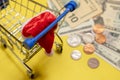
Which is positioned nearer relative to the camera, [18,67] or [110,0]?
[18,67]

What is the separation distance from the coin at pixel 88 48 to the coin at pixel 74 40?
0.03m

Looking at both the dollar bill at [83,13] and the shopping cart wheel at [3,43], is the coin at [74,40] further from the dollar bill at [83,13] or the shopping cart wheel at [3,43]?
the shopping cart wheel at [3,43]

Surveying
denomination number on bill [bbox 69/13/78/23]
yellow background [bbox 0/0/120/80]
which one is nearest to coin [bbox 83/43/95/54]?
yellow background [bbox 0/0/120/80]

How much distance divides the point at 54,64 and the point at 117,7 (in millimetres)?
372

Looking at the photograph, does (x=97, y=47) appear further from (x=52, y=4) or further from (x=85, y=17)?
(x=52, y=4)

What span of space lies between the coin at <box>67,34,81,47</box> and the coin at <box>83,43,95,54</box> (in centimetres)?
3

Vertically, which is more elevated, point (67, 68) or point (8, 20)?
point (8, 20)

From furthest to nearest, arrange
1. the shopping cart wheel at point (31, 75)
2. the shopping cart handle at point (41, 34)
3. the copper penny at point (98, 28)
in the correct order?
1. the copper penny at point (98, 28)
2. the shopping cart wheel at point (31, 75)
3. the shopping cart handle at point (41, 34)

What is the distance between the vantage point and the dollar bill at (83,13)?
92 cm

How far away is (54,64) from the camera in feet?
2.73

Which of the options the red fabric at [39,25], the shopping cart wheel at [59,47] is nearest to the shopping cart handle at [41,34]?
the red fabric at [39,25]

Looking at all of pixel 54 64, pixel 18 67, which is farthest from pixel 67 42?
pixel 18 67

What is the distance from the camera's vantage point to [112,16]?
0.92m

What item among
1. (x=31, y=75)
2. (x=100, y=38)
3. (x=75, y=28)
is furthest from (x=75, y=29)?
(x=31, y=75)
